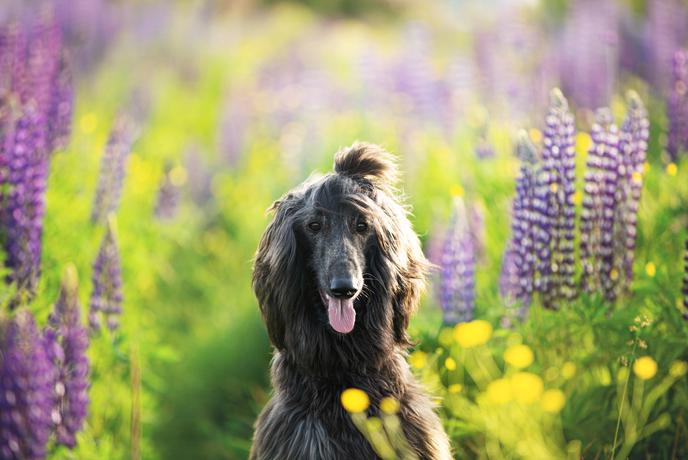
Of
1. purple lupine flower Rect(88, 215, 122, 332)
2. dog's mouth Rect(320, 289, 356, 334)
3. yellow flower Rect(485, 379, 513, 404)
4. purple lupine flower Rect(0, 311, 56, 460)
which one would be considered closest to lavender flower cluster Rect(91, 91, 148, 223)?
purple lupine flower Rect(88, 215, 122, 332)

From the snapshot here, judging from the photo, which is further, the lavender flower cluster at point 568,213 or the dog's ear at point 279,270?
the lavender flower cluster at point 568,213

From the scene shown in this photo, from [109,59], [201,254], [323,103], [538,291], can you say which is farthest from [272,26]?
[538,291]

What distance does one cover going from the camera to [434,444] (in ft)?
11.5

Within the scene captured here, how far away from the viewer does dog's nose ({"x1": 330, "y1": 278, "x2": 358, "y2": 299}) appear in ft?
10.3

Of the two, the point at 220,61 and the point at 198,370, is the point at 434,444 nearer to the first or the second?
the point at 198,370

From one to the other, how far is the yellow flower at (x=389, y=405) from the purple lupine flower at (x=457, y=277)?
4.16 feet

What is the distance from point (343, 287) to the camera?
3.14 metres

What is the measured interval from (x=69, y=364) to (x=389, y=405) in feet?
5.75

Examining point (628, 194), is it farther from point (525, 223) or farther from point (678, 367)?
point (678, 367)

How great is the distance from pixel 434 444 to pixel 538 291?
1.28 m

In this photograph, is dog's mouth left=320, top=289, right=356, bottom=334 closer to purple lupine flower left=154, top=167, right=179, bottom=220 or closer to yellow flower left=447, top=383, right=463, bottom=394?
yellow flower left=447, top=383, right=463, bottom=394

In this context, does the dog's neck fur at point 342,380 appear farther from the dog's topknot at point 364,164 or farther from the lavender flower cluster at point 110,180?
the lavender flower cluster at point 110,180

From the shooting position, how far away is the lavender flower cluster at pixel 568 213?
4.43m

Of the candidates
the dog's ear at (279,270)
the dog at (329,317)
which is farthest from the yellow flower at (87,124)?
the dog at (329,317)
